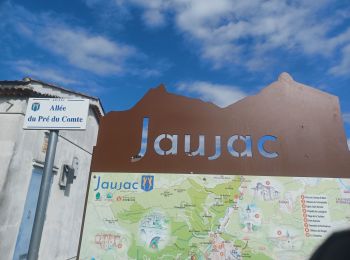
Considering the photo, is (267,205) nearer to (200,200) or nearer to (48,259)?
(200,200)

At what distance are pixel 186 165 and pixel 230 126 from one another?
93 centimetres

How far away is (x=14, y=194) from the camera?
7.75 meters

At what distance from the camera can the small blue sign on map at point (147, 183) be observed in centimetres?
427

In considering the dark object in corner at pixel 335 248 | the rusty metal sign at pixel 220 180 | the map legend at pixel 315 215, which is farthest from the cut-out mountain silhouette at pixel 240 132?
the dark object in corner at pixel 335 248

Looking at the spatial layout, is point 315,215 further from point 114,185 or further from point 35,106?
point 35,106

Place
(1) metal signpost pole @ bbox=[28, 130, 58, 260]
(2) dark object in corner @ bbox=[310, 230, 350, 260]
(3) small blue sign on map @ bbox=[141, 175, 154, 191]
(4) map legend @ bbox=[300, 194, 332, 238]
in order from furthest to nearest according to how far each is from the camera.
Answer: (3) small blue sign on map @ bbox=[141, 175, 154, 191] → (4) map legend @ bbox=[300, 194, 332, 238] → (1) metal signpost pole @ bbox=[28, 130, 58, 260] → (2) dark object in corner @ bbox=[310, 230, 350, 260]

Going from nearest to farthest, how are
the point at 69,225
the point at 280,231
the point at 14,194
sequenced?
the point at 280,231, the point at 14,194, the point at 69,225

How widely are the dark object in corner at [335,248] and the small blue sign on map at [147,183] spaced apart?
3.20 metres

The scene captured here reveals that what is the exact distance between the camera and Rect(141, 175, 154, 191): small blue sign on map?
14.0 ft

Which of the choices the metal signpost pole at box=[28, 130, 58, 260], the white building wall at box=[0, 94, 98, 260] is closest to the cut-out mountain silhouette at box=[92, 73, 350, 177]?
the metal signpost pole at box=[28, 130, 58, 260]

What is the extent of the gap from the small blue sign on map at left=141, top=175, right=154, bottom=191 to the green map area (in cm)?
1

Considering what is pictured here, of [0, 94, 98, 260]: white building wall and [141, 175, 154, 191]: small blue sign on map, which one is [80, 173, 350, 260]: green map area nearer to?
[141, 175, 154, 191]: small blue sign on map

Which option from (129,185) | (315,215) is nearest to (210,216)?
(129,185)

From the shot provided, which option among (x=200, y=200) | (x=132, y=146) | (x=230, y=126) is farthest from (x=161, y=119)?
(x=200, y=200)
